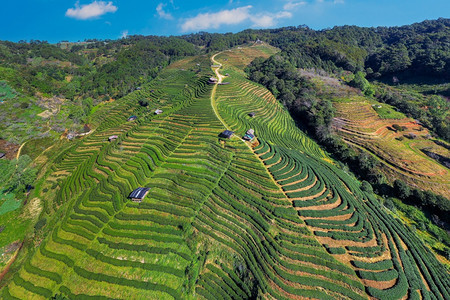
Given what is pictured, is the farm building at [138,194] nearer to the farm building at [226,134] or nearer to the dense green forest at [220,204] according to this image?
the dense green forest at [220,204]

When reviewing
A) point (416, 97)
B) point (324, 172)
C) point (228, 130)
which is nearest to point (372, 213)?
point (324, 172)

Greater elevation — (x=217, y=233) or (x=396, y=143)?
(x=396, y=143)

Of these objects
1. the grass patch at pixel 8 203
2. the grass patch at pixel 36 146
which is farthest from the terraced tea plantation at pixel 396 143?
the grass patch at pixel 36 146

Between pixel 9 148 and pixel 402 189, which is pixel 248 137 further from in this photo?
pixel 9 148

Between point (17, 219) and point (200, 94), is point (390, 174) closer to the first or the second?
point (200, 94)

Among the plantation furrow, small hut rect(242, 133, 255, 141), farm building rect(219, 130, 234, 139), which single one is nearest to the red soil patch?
farm building rect(219, 130, 234, 139)

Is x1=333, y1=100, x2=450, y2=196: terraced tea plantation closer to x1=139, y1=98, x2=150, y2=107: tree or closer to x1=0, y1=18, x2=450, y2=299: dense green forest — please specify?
x1=0, y1=18, x2=450, y2=299: dense green forest

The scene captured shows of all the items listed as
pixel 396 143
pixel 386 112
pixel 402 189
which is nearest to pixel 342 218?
pixel 402 189
